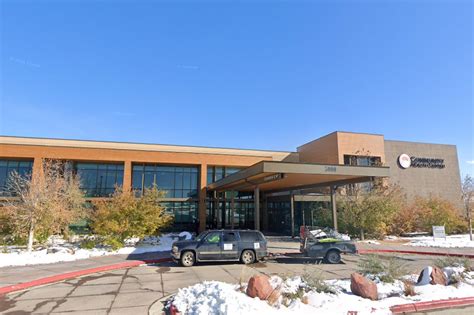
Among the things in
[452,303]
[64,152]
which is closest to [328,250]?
[452,303]

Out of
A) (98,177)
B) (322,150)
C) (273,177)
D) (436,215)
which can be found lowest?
(436,215)

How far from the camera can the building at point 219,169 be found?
28.8 meters

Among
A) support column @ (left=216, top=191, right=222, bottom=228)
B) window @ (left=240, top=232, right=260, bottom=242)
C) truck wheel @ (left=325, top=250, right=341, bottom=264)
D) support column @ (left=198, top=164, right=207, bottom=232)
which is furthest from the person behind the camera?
support column @ (left=216, top=191, right=222, bottom=228)

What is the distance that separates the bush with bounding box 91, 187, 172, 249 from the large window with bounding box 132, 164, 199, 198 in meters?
12.3

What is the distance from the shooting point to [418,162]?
36375mm

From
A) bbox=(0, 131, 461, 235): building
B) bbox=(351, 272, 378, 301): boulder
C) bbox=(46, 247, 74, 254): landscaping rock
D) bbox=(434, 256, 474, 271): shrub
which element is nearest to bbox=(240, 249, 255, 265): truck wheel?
bbox=(351, 272, 378, 301): boulder

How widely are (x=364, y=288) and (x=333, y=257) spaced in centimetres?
709

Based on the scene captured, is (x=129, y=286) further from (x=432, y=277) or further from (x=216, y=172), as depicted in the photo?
(x=216, y=172)

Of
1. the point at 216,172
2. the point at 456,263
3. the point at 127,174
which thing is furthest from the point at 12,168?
the point at 456,263

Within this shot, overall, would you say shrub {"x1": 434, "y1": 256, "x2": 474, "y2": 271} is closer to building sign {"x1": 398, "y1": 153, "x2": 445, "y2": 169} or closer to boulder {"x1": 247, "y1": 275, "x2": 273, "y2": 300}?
boulder {"x1": 247, "y1": 275, "x2": 273, "y2": 300}

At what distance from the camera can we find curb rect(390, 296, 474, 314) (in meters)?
7.08

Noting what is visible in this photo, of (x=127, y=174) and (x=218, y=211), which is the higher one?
(x=127, y=174)

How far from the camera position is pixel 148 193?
782 inches

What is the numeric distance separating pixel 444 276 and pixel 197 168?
26.5 meters
